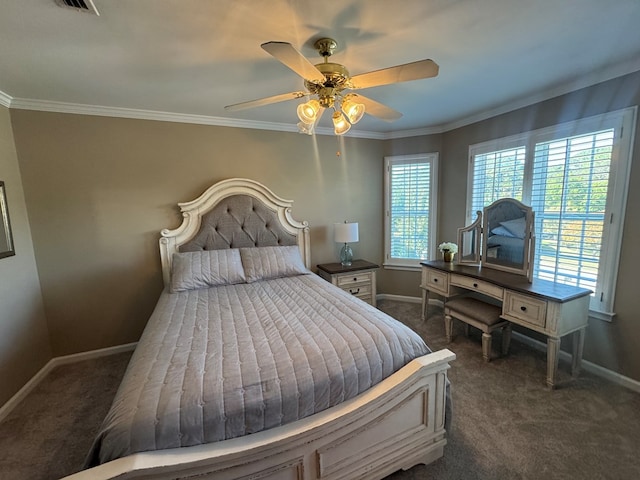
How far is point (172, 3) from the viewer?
4.26 feet

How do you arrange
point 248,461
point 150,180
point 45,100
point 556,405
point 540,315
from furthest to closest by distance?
point 150,180 → point 45,100 → point 540,315 → point 556,405 → point 248,461

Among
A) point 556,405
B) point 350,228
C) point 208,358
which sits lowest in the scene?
point 556,405

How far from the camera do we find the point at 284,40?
5.26 ft

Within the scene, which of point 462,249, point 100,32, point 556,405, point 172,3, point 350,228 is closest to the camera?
point 172,3

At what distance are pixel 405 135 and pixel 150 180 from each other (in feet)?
10.1

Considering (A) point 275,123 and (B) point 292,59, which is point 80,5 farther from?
(A) point 275,123

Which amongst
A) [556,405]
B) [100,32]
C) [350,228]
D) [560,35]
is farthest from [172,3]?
[556,405]

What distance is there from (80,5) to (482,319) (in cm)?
334

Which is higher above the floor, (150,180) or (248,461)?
(150,180)

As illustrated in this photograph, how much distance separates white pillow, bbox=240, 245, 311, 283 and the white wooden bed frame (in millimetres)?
1568

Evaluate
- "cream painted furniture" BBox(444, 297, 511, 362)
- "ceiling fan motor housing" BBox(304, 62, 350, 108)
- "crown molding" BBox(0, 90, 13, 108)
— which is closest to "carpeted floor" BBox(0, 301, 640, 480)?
"cream painted furniture" BBox(444, 297, 511, 362)

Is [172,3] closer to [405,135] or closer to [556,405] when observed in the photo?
[405,135]

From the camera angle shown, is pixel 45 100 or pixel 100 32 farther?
pixel 45 100

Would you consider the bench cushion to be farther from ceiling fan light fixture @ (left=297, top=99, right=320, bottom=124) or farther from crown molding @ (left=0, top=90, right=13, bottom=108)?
crown molding @ (left=0, top=90, right=13, bottom=108)
